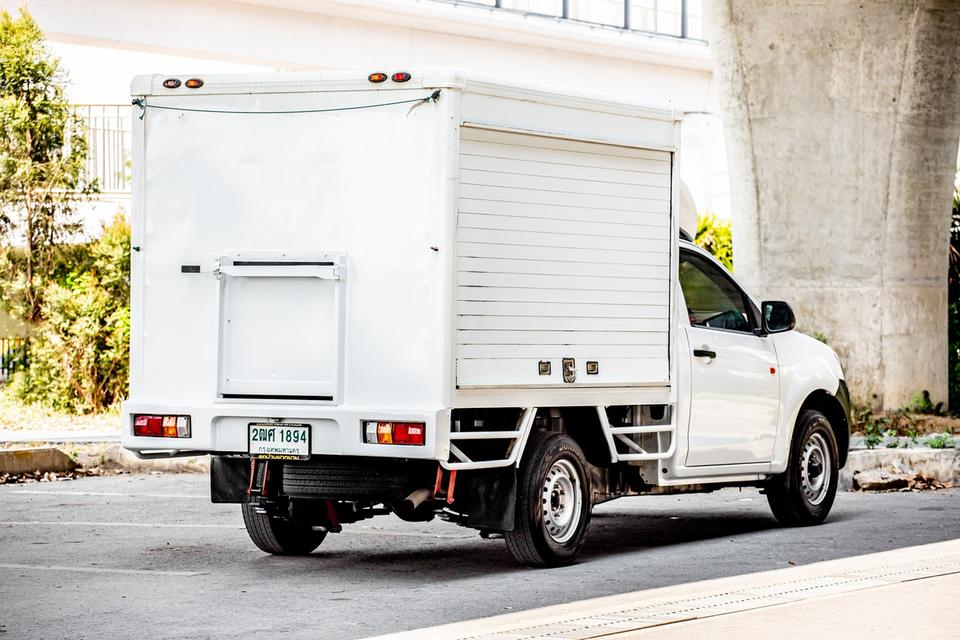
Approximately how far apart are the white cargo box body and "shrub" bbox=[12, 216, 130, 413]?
12.3 m

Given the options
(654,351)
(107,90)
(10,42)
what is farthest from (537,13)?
(654,351)

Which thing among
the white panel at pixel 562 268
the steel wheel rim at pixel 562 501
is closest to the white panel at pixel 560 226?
the white panel at pixel 562 268

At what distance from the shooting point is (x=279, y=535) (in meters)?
10.6

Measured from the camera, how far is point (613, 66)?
36.1 metres

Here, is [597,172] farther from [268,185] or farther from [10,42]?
[10,42]

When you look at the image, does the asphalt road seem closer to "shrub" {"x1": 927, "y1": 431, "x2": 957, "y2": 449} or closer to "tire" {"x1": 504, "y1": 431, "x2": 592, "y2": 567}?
"tire" {"x1": 504, "y1": 431, "x2": 592, "y2": 567}

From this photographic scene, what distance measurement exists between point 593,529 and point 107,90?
1160 inches

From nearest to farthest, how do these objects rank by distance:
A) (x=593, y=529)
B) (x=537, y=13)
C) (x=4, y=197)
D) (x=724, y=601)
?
(x=724, y=601)
(x=593, y=529)
(x=4, y=197)
(x=537, y=13)

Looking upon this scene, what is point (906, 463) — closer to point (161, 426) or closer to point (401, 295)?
point (401, 295)

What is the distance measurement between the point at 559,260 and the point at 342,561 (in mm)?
2361

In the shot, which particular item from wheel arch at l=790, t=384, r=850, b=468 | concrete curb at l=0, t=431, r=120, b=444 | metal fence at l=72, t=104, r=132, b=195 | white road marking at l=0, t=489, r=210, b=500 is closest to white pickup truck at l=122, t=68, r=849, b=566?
wheel arch at l=790, t=384, r=850, b=468

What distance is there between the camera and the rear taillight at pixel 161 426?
9.81m

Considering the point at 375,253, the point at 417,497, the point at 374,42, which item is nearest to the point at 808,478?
the point at 417,497

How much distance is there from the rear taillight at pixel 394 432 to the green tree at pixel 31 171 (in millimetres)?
14193
